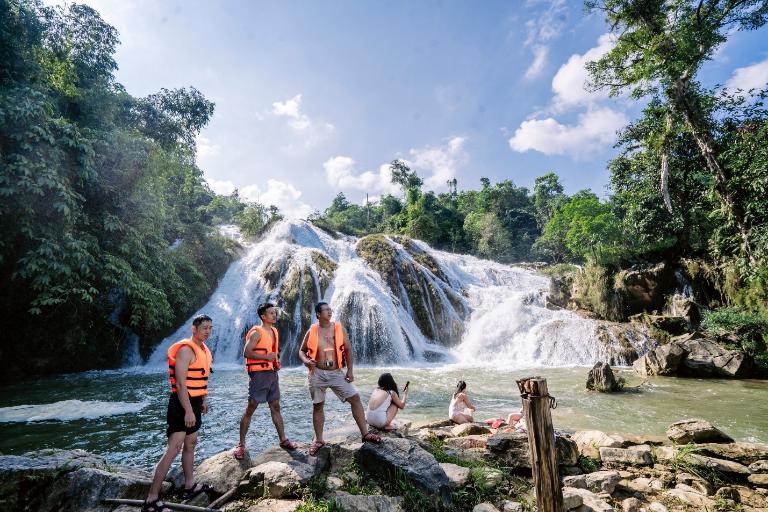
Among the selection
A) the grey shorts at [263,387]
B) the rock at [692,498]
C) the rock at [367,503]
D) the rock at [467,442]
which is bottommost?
the rock at [692,498]

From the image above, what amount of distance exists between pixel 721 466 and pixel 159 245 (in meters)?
15.8

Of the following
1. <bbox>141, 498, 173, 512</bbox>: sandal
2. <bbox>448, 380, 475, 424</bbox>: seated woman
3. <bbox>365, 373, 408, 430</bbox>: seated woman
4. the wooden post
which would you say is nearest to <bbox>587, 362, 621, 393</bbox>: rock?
<bbox>448, 380, 475, 424</bbox>: seated woman

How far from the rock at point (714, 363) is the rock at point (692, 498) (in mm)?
9454

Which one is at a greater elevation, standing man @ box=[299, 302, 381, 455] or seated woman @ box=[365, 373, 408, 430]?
standing man @ box=[299, 302, 381, 455]

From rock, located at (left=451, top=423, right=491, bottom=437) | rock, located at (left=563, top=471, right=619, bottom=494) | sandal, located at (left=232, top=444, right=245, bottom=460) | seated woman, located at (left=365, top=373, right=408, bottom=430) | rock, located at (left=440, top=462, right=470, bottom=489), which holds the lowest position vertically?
rock, located at (left=563, top=471, right=619, bottom=494)

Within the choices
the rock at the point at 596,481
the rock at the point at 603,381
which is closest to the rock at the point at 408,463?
the rock at the point at 596,481

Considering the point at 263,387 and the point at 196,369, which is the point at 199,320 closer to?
the point at 196,369

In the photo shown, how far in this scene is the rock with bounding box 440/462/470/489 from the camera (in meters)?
3.84

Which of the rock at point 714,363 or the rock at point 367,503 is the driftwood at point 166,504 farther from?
the rock at point 714,363

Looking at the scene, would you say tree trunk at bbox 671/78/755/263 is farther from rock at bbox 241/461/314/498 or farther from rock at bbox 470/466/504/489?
rock at bbox 241/461/314/498

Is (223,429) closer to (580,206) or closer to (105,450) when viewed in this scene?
(105,450)

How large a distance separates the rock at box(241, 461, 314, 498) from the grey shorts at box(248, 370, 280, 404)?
78 cm

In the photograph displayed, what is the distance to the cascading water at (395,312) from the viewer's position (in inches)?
615

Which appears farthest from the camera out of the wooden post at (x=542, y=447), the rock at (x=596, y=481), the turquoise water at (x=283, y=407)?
the turquoise water at (x=283, y=407)
